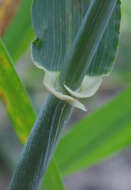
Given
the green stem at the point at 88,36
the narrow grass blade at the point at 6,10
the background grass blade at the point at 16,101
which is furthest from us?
the narrow grass blade at the point at 6,10

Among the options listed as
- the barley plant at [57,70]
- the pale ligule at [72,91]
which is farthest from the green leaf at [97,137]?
the pale ligule at [72,91]

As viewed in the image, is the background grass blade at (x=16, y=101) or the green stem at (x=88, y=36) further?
the background grass blade at (x=16, y=101)

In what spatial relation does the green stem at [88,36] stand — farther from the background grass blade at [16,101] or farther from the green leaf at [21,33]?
the green leaf at [21,33]

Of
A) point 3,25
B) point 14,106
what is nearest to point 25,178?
point 14,106

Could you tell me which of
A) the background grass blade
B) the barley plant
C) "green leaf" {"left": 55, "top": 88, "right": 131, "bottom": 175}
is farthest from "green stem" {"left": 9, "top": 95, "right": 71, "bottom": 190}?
"green leaf" {"left": 55, "top": 88, "right": 131, "bottom": 175}

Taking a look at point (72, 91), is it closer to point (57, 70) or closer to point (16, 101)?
point (57, 70)

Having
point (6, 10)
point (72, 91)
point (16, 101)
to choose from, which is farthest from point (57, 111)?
point (6, 10)
